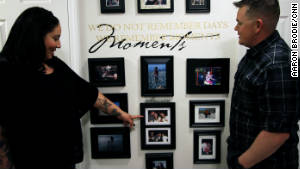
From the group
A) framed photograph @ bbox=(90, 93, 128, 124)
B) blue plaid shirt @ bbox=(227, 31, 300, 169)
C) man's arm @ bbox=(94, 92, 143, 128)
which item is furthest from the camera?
framed photograph @ bbox=(90, 93, 128, 124)

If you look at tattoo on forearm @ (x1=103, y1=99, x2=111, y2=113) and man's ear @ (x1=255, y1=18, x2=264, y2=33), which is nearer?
man's ear @ (x1=255, y1=18, x2=264, y2=33)

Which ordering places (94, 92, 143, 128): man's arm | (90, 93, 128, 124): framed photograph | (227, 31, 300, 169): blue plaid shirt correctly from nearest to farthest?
(227, 31, 300, 169): blue plaid shirt, (94, 92, 143, 128): man's arm, (90, 93, 128, 124): framed photograph

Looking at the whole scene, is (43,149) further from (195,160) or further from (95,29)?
(195,160)

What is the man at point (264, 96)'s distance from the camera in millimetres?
1067

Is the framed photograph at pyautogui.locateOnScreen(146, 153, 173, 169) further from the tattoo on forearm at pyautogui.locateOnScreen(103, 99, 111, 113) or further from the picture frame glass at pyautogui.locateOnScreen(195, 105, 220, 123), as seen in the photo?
the tattoo on forearm at pyautogui.locateOnScreen(103, 99, 111, 113)

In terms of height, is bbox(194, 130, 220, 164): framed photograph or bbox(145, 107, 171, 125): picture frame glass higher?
bbox(145, 107, 171, 125): picture frame glass

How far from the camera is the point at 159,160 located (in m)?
1.67

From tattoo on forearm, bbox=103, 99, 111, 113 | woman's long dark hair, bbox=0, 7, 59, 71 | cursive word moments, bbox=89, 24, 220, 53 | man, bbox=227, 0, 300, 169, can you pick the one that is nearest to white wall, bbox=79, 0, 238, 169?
cursive word moments, bbox=89, 24, 220, 53

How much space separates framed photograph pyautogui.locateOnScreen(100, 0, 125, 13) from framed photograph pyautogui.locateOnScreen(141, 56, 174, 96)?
334 mm

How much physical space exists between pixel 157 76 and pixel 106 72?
0.34 metres

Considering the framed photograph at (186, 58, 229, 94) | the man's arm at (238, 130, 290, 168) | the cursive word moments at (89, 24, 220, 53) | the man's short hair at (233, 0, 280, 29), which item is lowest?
the man's arm at (238, 130, 290, 168)

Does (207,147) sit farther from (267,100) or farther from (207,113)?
(267,100)

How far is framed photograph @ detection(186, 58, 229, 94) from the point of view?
5.13 feet

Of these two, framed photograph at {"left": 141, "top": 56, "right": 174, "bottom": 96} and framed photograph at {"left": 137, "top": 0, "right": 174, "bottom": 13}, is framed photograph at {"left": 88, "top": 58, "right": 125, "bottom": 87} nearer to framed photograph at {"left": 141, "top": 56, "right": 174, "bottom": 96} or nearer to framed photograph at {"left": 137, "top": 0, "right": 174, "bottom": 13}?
framed photograph at {"left": 141, "top": 56, "right": 174, "bottom": 96}
